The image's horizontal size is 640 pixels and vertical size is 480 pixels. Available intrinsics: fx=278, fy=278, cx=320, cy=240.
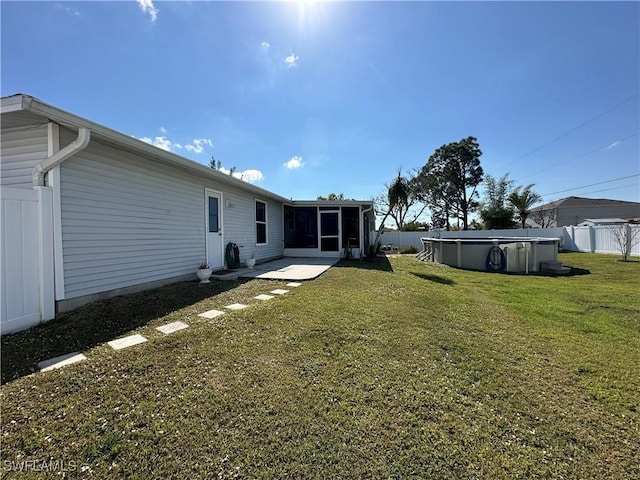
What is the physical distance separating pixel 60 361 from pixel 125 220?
9.33ft

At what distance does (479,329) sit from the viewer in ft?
12.0

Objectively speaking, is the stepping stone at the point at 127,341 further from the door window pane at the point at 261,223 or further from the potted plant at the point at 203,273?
the door window pane at the point at 261,223

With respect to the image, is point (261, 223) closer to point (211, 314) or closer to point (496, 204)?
point (211, 314)

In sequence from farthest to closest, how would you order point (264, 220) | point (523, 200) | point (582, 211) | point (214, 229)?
point (582, 211), point (523, 200), point (264, 220), point (214, 229)

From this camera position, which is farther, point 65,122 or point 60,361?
point 65,122

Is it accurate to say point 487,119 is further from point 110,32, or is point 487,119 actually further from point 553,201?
point 553,201

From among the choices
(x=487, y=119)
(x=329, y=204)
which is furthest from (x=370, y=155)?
(x=329, y=204)

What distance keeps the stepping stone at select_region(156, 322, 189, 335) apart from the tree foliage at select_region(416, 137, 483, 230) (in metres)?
27.9

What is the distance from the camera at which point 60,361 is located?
2506 millimetres

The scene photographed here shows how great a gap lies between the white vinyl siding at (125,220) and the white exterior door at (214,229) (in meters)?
0.20

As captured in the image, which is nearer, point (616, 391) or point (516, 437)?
point (516, 437)

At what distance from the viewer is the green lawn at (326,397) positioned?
151 cm

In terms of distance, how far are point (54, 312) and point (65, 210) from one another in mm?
1348

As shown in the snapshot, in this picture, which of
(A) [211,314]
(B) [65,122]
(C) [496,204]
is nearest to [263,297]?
(A) [211,314]
